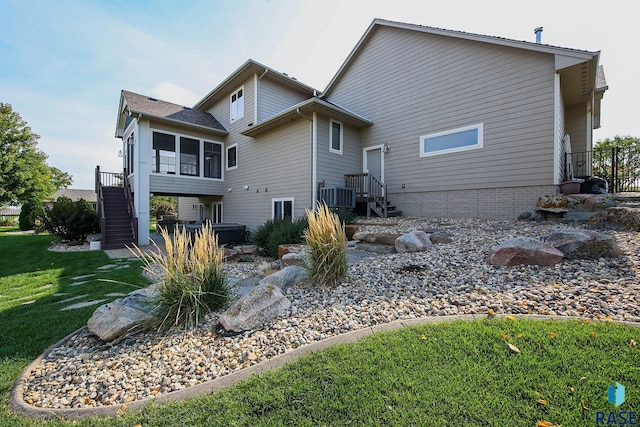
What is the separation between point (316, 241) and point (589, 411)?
2.82 m

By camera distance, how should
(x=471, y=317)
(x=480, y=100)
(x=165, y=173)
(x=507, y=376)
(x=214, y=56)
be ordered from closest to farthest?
(x=507, y=376)
(x=471, y=317)
(x=480, y=100)
(x=214, y=56)
(x=165, y=173)

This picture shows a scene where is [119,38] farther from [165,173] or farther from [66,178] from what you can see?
[66,178]

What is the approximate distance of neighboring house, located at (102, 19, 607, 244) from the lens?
7426mm

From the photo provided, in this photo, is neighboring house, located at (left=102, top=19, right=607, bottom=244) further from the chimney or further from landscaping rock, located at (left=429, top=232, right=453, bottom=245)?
landscaping rock, located at (left=429, top=232, right=453, bottom=245)

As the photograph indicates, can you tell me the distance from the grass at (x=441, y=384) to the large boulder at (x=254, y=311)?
84 centimetres

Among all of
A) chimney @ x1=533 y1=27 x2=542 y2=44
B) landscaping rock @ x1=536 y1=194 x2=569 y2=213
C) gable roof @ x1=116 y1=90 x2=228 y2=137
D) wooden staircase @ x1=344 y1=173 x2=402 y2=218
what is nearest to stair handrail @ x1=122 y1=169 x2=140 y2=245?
gable roof @ x1=116 y1=90 x2=228 y2=137

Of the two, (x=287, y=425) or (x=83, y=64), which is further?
(x=83, y=64)

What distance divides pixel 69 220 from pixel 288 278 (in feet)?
38.2

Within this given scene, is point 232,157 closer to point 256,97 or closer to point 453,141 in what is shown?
point 256,97

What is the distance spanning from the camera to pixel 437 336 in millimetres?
2213

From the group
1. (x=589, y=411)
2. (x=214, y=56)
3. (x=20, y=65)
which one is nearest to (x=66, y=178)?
(x=20, y=65)

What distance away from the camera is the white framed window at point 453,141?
8.16 meters

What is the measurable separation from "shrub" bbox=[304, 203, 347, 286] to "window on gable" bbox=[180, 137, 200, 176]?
36.0 feet

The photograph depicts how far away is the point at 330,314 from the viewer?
284 centimetres
